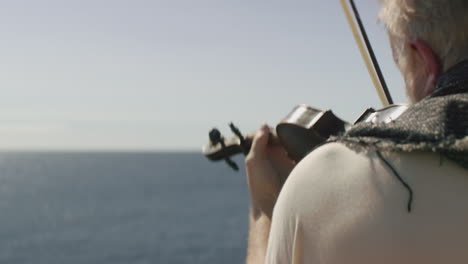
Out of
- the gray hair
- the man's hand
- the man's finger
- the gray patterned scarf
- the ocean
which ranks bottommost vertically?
the ocean

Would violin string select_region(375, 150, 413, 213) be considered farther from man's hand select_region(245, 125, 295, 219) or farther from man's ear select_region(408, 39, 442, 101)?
man's hand select_region(245, 125, 295, 219)

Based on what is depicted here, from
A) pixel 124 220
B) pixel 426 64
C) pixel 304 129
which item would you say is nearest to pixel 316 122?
pixel 304 129

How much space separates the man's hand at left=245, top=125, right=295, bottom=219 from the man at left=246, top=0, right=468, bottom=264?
0.80 m

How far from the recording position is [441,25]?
5.46ft

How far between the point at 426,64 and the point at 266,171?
3.25ft

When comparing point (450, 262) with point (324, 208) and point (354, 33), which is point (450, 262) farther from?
point (354, 33)

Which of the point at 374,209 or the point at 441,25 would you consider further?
the point at 441,25

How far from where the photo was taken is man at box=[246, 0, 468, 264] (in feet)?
4.87

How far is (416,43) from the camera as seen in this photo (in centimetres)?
169

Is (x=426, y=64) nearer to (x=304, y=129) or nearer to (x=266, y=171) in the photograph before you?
(x=266, y=171)

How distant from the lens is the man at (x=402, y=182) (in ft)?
4.87

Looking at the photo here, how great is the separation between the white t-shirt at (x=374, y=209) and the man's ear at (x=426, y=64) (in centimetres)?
30

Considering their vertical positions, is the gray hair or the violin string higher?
the gray hair

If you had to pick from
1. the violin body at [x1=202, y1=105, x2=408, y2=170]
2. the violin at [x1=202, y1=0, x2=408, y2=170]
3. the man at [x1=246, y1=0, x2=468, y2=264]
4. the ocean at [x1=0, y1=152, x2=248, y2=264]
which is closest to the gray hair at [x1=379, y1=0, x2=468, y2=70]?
the man at [x1=246, y1=0, x2=468, y2=264]
